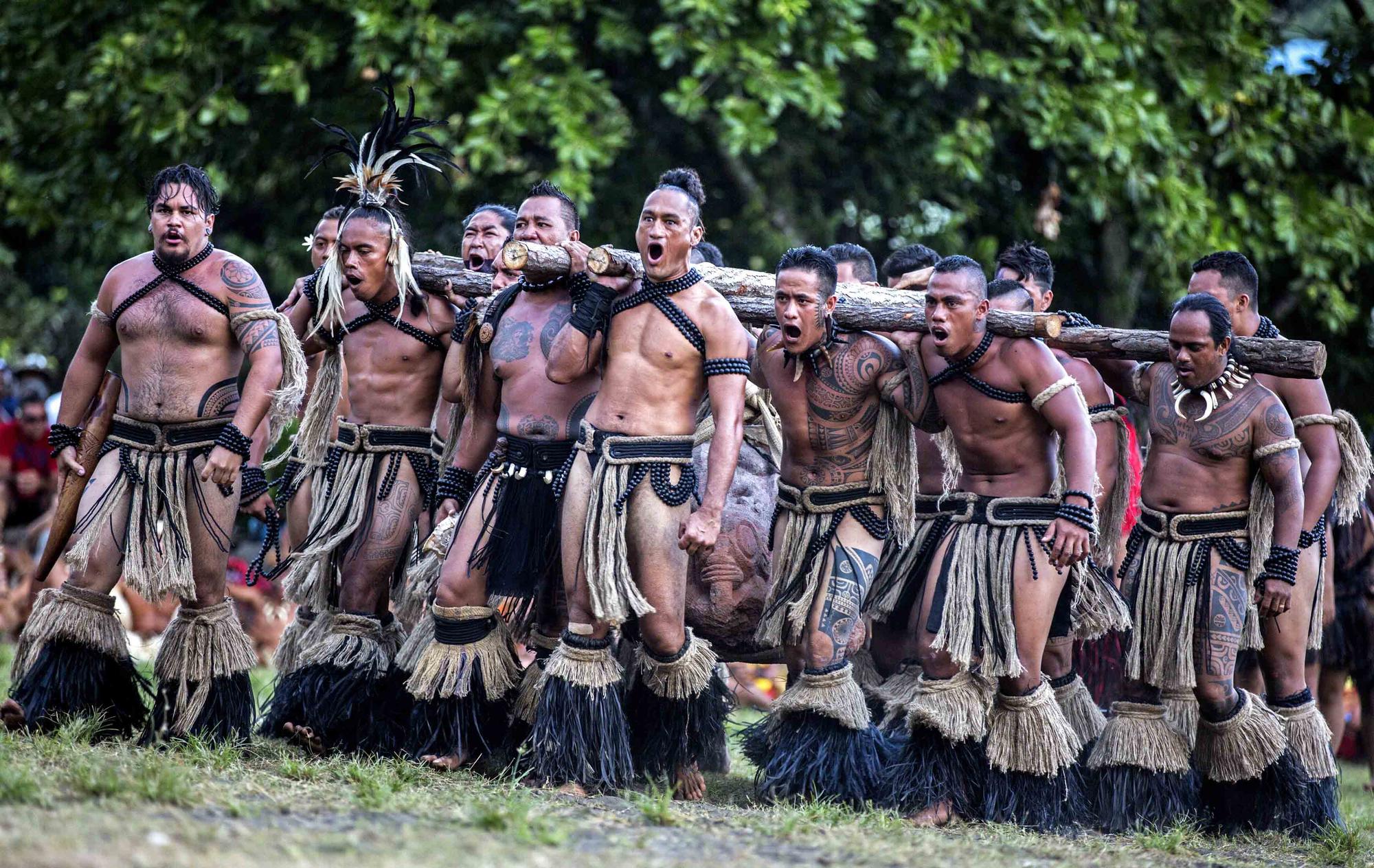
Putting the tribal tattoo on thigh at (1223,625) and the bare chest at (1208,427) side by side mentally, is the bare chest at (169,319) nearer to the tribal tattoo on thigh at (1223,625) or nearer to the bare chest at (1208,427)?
the bare chest at (1208,427)

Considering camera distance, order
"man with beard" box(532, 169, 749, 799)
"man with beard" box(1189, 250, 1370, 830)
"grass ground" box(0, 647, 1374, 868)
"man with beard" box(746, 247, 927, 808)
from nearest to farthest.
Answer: "grass ground" box(0, 647, 1374, 868), "man with beard" box(532, 169, 749, 799), "man with beard" box(746, 247, 927, 808), "man with beard" box(1189, 250, 1370, 830)

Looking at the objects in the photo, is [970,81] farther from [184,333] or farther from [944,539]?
[184,333]

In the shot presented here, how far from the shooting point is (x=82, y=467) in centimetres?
571

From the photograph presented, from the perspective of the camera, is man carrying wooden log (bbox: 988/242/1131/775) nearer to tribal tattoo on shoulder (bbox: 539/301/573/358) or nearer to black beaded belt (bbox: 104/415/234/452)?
tribal tattoo on shoulder (bbox: 539/301/573/358)

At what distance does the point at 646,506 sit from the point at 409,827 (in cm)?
157

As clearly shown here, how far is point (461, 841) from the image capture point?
4000 mm

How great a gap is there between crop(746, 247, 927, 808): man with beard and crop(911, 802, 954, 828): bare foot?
0.22 meters

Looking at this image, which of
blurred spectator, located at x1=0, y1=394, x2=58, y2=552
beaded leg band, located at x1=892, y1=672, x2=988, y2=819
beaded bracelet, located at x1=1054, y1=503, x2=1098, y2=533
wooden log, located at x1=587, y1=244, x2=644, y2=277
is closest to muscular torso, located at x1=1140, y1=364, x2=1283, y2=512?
beaded bracelet, located at x1=1054, y1=503, x2=1098, y2=533

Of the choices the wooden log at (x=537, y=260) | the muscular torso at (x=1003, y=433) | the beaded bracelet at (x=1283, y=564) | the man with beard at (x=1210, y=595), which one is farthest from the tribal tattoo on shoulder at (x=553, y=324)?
the beaded bracelet at (x=1283, y=564)

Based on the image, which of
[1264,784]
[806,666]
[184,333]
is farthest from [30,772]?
[1264,784]

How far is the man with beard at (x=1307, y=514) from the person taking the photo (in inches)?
230

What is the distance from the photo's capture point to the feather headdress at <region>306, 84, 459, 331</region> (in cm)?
600

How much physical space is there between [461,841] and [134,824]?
866 mm

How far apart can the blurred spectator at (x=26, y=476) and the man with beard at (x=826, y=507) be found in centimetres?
696
